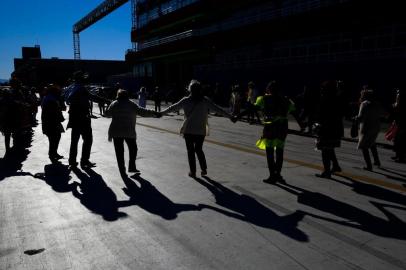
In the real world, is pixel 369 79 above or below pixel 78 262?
above

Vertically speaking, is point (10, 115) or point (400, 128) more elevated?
point (10, 115)

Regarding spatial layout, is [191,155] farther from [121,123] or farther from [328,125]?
[328,125]

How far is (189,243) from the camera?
3.91 m

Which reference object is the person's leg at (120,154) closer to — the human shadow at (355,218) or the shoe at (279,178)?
the shoe at (279,178)

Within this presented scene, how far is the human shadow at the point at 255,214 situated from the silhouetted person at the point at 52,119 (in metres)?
4.46

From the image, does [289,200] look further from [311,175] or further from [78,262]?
[78,262]

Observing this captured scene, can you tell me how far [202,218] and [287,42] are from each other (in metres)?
27.3

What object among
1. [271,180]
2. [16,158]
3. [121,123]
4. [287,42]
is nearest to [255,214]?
[271,180]

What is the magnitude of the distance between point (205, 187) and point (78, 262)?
9.59ft

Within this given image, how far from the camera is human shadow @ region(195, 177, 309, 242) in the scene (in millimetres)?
4266

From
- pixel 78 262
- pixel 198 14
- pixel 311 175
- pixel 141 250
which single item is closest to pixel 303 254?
pixel 141 250

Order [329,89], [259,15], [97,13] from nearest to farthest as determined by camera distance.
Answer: [329,89] < [259,15] < [97,13]

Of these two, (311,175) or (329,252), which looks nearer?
(329,252)

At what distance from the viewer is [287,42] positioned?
29672 mm
